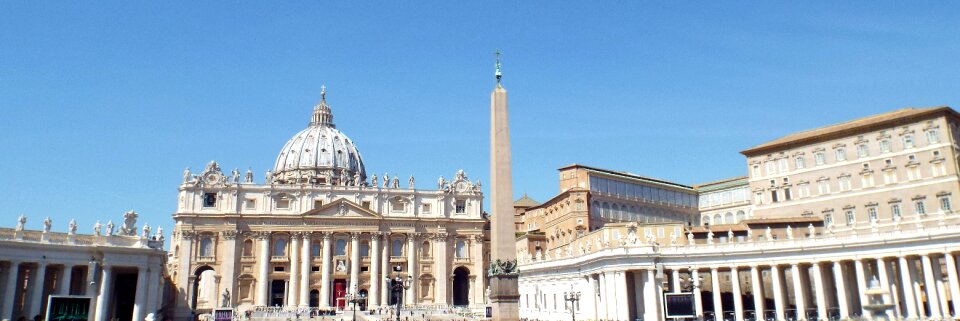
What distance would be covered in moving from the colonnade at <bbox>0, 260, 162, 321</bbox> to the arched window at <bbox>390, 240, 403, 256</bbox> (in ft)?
116

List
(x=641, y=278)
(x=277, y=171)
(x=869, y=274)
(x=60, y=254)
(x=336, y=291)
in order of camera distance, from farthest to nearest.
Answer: (x=277, y=171)
(x=336, y=291)
(x=641, y=278)
(x=869, y=274)
(x=60, y=254)

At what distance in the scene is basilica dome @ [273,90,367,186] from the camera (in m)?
112

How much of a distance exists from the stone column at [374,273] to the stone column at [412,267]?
3.11 metres

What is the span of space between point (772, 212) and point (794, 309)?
13.8m

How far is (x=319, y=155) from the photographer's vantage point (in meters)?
113

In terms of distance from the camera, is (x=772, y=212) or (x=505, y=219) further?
(x=772, y=212)

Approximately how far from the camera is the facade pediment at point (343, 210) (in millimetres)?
81000

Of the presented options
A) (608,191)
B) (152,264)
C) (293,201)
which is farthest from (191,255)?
(608,191)

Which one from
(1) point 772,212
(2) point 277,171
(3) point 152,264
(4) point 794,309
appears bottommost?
(4) point 794,309

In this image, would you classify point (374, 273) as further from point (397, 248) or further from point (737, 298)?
point (737, 298)

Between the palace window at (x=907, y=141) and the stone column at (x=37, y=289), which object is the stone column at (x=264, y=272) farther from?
the palace window at (x=907, y=141)

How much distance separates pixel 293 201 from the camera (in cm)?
8138

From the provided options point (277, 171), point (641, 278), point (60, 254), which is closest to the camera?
point (60, 254)

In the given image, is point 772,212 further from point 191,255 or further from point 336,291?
point 191,255
